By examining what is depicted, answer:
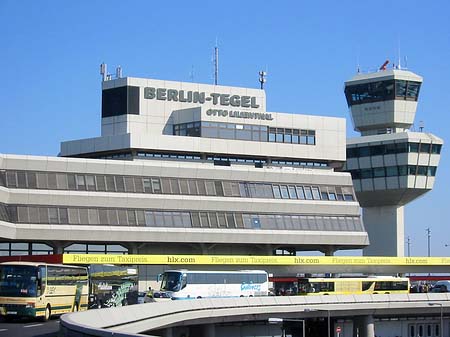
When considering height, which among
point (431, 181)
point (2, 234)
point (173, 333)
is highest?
point (431, 181)

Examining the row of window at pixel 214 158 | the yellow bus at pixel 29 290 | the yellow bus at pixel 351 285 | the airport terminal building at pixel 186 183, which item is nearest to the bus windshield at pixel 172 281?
the airport terminal building at pixel 186 183

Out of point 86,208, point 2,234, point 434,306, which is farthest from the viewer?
point 86,208

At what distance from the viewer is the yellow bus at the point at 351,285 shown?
3423 inches

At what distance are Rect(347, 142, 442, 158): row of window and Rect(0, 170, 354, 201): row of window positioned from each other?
75.3 feet

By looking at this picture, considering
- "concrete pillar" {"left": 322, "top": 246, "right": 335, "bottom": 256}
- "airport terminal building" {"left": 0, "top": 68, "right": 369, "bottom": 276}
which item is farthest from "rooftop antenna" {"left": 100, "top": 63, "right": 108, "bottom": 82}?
"concrete pillar" {"left": 322, "top": 246, "right": 335, "bottom": 256}

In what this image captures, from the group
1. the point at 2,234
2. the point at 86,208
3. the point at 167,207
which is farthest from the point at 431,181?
the point at 2,234

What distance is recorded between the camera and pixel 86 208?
8800cm

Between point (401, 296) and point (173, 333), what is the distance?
25.0m

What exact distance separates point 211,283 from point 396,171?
54314 millimetres

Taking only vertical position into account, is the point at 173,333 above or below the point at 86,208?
below

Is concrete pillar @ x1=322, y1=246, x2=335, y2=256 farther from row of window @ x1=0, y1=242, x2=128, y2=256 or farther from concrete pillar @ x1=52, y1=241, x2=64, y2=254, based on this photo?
concrete pillar @ x1=52, y1=241, x2=64, y2=254

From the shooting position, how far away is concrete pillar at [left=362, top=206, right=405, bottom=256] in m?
132

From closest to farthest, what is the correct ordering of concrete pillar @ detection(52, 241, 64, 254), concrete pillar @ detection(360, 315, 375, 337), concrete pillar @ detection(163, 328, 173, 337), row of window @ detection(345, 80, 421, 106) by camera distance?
concrete pillar @ detection(163, 328, 173, 337) → concrete pillar @ detection(360, 315, 375, 337) → concrete pillar @ detection(52, 241, 64, 254) → row of window @ detection(345, 80, 421, 106)

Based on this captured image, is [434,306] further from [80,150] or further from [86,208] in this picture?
[80,150]
